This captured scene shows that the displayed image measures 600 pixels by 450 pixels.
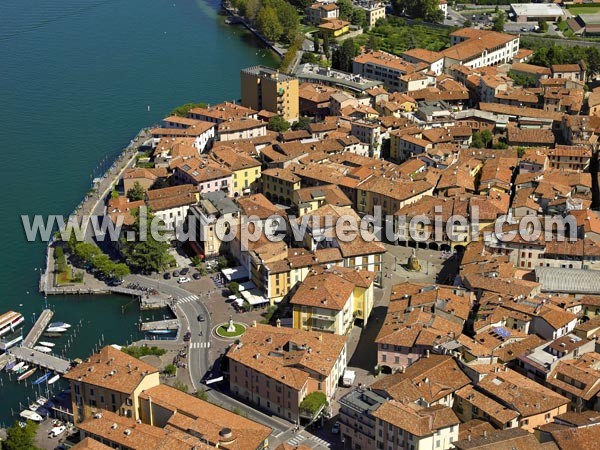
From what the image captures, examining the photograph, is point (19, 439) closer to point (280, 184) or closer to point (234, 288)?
point (234, 288)

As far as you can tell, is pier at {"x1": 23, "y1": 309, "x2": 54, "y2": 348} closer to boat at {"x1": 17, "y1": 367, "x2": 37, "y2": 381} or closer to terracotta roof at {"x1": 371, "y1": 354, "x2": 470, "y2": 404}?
boat at {"x1": 17, "y1": 367, "x2": 37, "y2": 381}

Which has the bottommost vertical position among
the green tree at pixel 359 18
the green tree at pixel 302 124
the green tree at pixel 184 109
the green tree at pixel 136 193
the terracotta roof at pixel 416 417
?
the terracotta roof at pixel 416 417

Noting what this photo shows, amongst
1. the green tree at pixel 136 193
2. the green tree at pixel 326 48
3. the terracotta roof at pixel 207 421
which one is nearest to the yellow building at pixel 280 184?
the green tree at pixel 136 193

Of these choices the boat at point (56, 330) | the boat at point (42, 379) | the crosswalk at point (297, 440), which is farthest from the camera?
the boat at point (56, 330)

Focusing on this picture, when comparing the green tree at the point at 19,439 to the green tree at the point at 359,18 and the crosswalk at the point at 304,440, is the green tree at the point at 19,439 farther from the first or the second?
the green tree at the point at 359,18

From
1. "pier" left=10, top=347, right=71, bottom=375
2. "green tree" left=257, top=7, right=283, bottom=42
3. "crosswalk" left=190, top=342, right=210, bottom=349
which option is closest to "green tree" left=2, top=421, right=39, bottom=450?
"pier" left=10, top=347, right=71, bottom=375

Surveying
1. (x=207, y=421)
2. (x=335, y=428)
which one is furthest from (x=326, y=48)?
(x=207, y=421)
